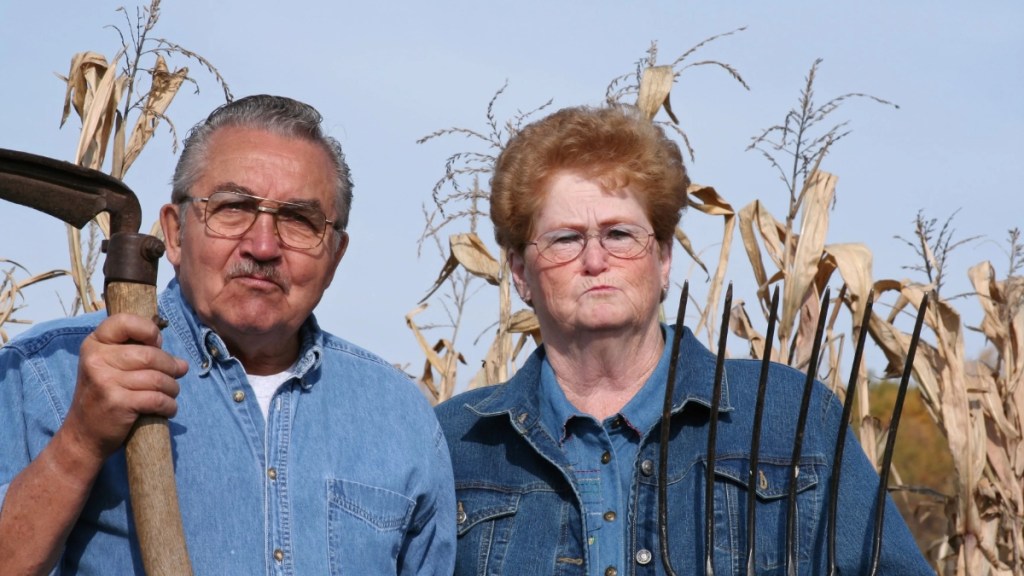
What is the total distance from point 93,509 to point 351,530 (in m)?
0.49

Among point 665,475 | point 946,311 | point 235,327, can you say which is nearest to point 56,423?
point 235,327

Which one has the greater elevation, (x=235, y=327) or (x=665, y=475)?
(x=235, y=327)

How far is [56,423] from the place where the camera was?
2.28 m

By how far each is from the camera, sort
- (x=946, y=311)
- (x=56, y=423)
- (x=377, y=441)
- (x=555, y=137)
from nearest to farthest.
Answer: (x=56, y=423) → (x=377, y=441) → (x=555, y=137) → (x=946, y=311)

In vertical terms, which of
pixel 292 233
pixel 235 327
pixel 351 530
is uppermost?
pixel 292 233

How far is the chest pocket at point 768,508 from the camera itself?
2.71 meters

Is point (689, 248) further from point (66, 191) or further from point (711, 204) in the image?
point (66, 191)

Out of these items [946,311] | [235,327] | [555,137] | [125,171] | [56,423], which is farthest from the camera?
[946,311]

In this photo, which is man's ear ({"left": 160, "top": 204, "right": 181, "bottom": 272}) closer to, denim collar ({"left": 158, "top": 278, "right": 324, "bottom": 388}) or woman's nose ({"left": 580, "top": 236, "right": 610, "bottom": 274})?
denim collar ({"left": 158, "top": 278, "right": 324, "bottom": 388})

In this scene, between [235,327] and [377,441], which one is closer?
[235,327]

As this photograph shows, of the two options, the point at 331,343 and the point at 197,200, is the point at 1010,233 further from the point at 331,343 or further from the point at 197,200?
the point at 197,200

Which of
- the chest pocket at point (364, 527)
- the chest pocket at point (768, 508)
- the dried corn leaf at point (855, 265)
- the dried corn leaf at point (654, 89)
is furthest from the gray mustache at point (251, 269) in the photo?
the dried corn leaf at point (855, 265)

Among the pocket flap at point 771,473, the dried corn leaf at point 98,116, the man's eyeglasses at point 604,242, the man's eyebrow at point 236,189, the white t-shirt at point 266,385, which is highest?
the dried corn leaf at point 98,116

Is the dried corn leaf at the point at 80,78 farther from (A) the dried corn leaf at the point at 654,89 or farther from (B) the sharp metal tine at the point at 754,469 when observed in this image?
(B) the sharp metal tine at the point at 754,469
